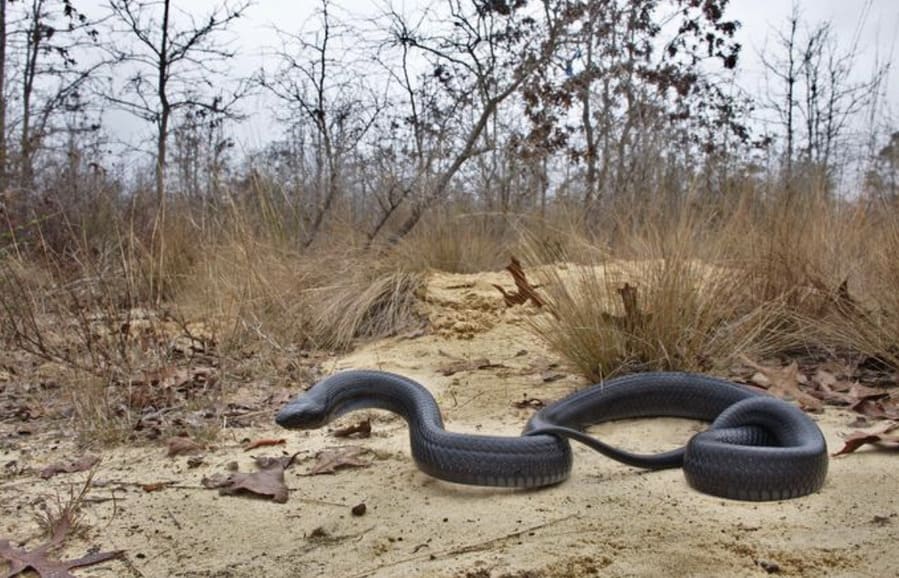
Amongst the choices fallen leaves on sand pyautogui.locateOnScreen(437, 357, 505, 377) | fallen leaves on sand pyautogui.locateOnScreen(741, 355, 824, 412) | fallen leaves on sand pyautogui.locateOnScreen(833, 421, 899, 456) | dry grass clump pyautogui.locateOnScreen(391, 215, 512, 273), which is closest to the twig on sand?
fallen leaves on sand pyautogui.locateOnScreen(833, 421, 899, 456)

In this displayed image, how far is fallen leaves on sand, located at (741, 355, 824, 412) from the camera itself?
132 inches

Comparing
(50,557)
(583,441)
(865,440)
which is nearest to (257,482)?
(50,557)

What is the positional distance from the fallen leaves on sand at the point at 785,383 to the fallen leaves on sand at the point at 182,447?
2.35 meters

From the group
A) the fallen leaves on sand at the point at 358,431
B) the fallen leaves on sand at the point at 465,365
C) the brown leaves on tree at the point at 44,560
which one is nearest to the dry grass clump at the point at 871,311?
the fallen leaves on sand at the point at 465,365

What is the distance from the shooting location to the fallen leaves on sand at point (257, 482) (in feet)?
8.18

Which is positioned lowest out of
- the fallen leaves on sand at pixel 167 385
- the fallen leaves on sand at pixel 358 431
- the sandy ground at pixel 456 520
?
the sandy ground at pixel 456 520

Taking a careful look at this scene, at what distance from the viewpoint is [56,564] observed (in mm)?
1996

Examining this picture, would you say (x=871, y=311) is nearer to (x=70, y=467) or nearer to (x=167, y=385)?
(x=167, y=385)

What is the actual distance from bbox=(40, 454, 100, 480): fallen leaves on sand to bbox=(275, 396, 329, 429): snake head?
80 cm

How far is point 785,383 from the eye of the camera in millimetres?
3482

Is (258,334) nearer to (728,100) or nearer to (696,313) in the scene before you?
(696,313)

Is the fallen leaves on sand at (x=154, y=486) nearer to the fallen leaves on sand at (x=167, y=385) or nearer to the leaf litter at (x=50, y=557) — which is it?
the leaf litter at (x=50, y=557)

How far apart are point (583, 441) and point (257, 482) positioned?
3.38 ft

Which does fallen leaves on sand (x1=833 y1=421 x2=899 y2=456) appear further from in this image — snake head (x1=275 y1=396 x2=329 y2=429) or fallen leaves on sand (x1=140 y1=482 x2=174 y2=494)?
fallen leaves on sand (x1=140 y1=482 x2=174 y2=494)
